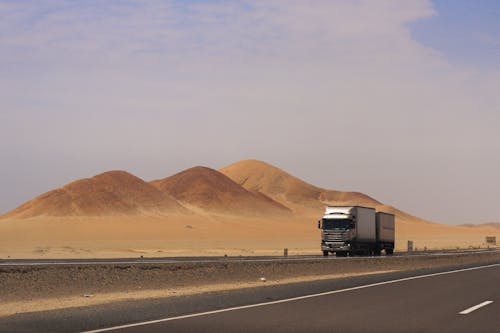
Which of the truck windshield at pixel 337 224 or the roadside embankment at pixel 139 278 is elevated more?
the truck windshield at pixel 337 224

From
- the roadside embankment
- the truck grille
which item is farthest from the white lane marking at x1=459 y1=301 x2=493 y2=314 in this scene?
the truck grille

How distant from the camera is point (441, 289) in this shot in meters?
23.0

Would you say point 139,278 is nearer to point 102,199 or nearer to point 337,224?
point 337,224

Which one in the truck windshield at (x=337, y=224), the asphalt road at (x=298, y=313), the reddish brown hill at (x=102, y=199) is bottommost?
the asphalt road at (x=298, y=313)

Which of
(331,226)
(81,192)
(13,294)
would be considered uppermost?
(81,192)

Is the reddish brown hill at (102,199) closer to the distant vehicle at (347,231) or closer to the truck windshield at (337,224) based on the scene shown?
the distant vehicle at (347,231)

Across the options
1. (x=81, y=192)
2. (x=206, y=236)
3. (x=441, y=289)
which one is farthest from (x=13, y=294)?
(x=81, y=192)

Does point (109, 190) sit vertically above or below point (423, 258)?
above

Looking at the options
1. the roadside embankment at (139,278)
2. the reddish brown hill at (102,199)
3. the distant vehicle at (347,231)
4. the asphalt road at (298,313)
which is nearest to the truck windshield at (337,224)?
the distant vehicle at (347,231)

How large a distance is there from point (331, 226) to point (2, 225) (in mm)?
101164

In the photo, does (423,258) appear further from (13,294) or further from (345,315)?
(345,315)

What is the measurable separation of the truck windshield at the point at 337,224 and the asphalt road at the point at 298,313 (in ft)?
110

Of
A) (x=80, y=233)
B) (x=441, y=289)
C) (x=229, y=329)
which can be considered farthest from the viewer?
(x=80, y=233)

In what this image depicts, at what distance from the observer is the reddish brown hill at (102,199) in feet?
549
